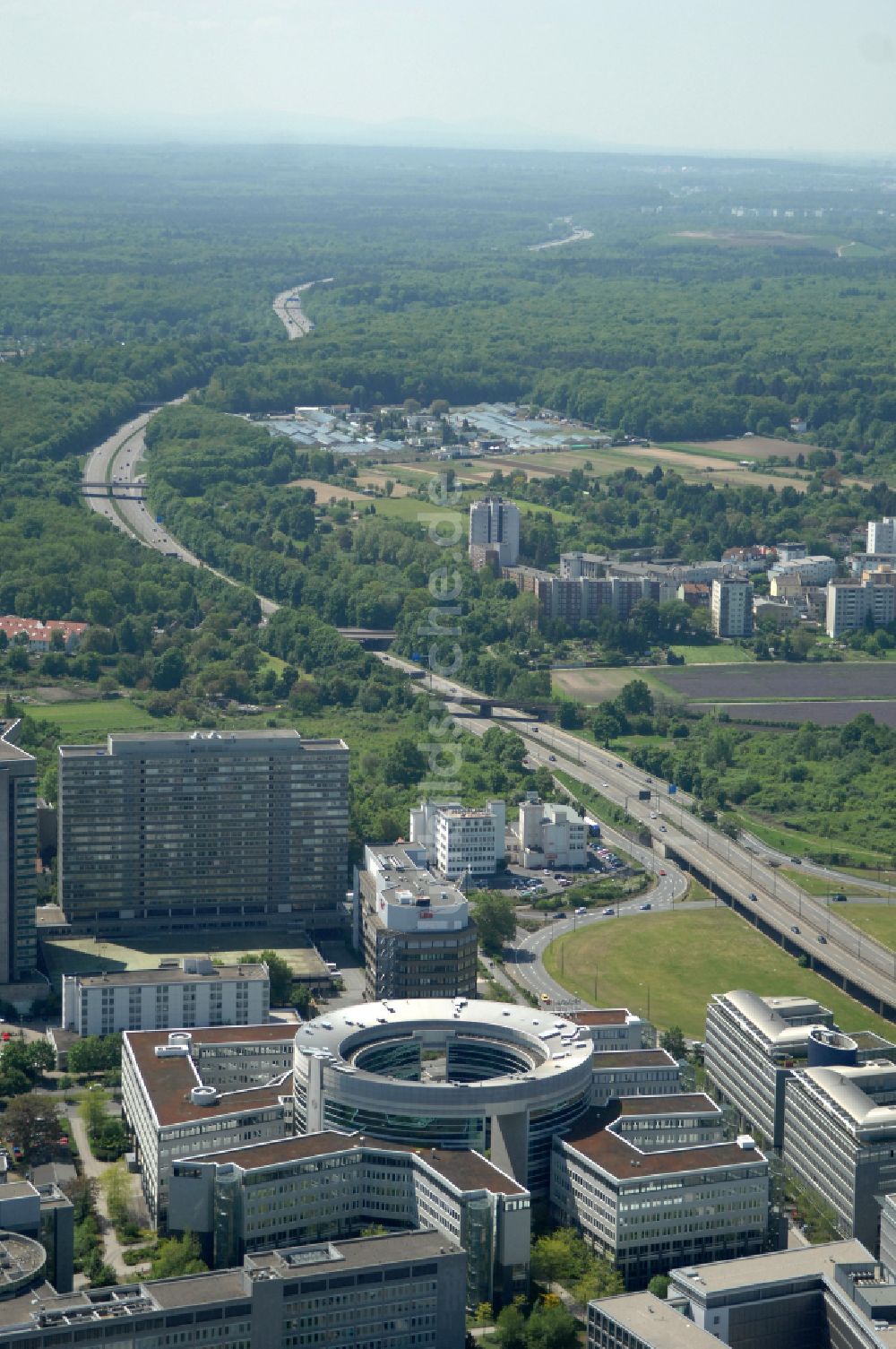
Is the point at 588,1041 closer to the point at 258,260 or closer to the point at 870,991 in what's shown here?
the point at 870,991

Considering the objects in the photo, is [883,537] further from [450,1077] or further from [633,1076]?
[450,1077]

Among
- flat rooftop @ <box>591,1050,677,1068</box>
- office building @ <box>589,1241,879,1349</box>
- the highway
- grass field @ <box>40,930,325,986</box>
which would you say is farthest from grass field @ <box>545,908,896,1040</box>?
office building @ <box>589,1241,879,1349</box>

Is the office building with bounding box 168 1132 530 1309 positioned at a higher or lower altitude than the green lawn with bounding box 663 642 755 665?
higher

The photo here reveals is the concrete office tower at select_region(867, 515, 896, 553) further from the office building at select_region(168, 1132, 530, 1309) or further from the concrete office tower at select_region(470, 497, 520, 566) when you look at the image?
the office building at select_region(168, 1132, 530, 1309)

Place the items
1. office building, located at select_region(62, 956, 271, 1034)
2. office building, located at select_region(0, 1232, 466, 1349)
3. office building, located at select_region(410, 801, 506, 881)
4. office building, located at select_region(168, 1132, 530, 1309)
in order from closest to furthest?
1. office building, located at select_region(0, 1232, 466, 1349)
2. office building, located at select_region(168, 1132, 530, 1309)
3. office building, located at select_region(62, 956, 271, 1034)
4. office building, located at select_region(410, 801, 506, 881)

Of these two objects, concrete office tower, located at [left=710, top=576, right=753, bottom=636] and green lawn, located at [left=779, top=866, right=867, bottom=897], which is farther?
concrete office tower, located at [left=710, top=576, right=753, bottom=636]

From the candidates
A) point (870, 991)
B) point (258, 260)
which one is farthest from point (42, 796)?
point (258, 260)

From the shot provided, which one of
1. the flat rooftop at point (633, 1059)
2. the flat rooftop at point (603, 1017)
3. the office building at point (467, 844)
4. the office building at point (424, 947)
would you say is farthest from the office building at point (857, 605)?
the flat rooftop at point (633, 1059)

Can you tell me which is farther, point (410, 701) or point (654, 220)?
point (654, 220)
